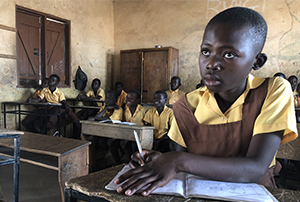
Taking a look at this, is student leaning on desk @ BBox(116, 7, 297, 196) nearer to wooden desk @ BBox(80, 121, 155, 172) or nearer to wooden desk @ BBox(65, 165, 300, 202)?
wooden desk @ BBox(65, 165, 300, 202)

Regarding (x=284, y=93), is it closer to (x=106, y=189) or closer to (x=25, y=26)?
(x=106, y=189)

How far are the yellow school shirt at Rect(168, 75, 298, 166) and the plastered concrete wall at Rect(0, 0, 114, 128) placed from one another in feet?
16.4

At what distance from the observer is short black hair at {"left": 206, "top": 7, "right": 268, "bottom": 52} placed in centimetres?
75

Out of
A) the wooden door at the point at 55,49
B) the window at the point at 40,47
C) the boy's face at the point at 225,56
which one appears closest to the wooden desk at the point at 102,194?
the boy's face at the point at 225,56

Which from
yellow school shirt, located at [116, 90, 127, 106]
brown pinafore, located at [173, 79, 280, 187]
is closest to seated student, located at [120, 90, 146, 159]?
yellow school shirt, located at [116, 90, 127, 106]

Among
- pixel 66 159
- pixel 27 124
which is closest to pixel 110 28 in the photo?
pixel 27 124

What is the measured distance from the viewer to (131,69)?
6.84 meters

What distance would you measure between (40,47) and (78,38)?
118 centimetres

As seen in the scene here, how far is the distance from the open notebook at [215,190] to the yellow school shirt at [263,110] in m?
0.20

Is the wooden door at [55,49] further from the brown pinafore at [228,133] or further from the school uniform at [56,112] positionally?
the brown pinafore at [228,133]

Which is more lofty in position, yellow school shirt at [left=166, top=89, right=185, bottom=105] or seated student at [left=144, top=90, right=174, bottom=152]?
yellow school shirt at [left=166, top=89, right=185, bottom=105]

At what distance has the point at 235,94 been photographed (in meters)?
0.89

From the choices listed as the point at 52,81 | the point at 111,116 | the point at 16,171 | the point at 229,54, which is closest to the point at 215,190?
the point at 229,54

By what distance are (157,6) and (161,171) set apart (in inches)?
280
